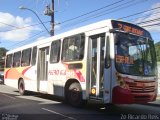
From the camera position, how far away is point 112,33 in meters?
12.3

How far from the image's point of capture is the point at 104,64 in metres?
12.4

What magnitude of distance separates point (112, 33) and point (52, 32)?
17.2 m

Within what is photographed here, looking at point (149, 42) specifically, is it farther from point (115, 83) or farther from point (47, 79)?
point (47, 79)

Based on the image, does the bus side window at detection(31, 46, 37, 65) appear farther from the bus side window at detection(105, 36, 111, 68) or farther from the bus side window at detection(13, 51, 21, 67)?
the bus side window at detection(105, 36, 111, 68)

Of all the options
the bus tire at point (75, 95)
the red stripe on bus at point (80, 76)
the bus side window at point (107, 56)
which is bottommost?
the bus tire at point (75, 95)

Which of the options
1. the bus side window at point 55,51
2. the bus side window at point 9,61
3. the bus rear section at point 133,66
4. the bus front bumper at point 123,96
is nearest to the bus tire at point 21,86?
the bus side window at point 9,61

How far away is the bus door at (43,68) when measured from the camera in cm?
1728

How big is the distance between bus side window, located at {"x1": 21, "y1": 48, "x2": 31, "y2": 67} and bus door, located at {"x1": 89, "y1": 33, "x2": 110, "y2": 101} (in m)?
7.12

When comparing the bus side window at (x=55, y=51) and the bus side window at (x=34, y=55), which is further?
the bus side window at (x=34, y=55)

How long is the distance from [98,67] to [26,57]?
27.3ft

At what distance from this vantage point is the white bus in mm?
12141

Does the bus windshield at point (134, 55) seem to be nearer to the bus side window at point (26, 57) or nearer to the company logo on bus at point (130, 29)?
the company logo on bus at point (130, 29)

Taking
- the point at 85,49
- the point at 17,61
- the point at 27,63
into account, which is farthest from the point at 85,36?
the point at 17,61

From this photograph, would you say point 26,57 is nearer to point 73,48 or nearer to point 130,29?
point 73,48
